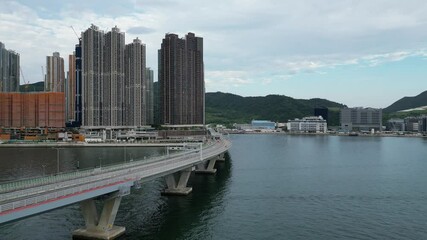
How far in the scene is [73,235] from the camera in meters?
37.3

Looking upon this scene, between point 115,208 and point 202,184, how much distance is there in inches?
1400

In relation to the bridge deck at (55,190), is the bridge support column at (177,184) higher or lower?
lower

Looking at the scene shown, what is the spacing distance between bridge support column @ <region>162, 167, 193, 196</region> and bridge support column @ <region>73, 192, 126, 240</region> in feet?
71.9

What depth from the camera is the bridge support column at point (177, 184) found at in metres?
60.2

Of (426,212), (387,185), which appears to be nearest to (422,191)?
(387,185)

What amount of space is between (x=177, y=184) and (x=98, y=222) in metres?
25.4

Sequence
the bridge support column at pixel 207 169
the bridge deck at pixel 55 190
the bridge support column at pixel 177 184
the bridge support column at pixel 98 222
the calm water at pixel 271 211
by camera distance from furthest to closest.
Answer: the bridge support column at pixel 207 169
the bridge support column at pixel 177 184
the calm water at pixel 271 211
the bridge support column at pixel 98 222
the bridge deck at pixel 55 190

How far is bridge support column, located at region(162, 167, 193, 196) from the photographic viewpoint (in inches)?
2372

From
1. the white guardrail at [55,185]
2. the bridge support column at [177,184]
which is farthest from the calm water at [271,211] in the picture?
the white guardrail at [55,185]

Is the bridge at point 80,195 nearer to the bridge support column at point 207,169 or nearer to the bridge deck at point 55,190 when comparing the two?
the bridge deck at point 55,190

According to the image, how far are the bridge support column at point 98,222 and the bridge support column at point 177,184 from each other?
2191 centimetres

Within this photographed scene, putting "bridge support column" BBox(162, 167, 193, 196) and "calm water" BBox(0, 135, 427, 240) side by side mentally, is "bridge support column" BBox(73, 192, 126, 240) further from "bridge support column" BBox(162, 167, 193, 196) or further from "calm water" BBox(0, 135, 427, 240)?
"bridge support column" BBox(162, 167, 193, 196)

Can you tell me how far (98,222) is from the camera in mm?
38000

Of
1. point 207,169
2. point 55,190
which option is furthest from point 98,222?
point 207,169
